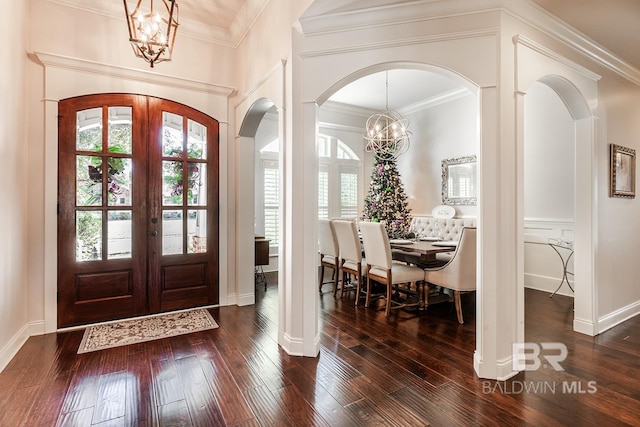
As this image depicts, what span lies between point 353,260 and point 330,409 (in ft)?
8.03

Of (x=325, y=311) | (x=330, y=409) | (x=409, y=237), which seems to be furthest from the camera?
(x=409, y=237)

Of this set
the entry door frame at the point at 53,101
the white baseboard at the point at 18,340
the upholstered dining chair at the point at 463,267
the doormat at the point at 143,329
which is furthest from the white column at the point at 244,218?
the upholstered dining chair at the point at 463,267

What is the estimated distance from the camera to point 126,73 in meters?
3.62

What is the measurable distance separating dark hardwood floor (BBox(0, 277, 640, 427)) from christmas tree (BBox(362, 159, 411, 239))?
329cm

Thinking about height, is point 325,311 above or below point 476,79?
below

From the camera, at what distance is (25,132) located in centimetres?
313

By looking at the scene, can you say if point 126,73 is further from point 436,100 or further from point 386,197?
point 436,100

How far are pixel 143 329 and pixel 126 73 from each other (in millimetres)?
2851

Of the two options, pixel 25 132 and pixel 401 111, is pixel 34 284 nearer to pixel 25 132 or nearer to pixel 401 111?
pixel 25 132

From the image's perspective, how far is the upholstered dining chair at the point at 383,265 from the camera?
12.3ft

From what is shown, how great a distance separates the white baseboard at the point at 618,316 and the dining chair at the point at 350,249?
2.59 m

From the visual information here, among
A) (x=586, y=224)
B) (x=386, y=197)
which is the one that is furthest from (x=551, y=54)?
(x=386, y=197)

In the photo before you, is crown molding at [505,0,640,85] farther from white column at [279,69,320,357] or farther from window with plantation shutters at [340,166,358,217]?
window with plantation shutters at [340,166,358,217]

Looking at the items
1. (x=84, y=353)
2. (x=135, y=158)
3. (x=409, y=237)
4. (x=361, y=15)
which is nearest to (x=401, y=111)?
(x=409, y=237)
